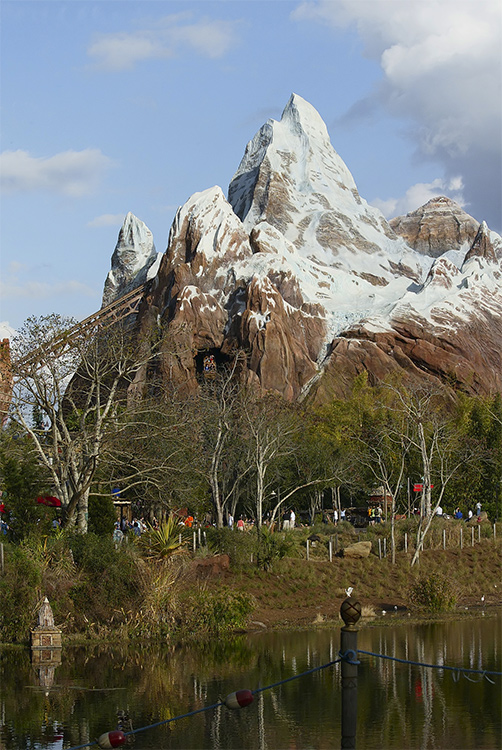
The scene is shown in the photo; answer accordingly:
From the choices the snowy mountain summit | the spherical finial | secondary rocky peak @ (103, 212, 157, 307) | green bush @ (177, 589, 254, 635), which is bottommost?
green bush @ (177, 589, 254, 635)

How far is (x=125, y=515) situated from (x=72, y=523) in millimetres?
25132

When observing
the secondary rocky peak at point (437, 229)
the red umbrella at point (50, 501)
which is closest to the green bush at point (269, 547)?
the red umbrella at point (50, 501)

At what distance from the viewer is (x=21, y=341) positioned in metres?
25.7

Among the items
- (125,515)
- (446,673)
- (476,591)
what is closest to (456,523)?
(476,591)

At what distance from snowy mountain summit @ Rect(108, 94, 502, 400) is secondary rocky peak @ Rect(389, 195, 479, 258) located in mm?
27341

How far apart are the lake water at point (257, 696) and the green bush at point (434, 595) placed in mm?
4196

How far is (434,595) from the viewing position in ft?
83.7

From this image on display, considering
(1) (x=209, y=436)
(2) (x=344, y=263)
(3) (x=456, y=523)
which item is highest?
(2) (x=344, y=263)

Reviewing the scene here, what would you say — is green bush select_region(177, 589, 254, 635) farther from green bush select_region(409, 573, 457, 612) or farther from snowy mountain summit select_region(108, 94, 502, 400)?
snowy mountain summit select_region(108, 94, 502, 400)

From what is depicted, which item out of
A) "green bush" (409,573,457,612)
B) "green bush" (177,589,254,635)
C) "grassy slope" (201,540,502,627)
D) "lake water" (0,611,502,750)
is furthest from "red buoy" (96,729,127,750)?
"green bush" (409,573,457,612)

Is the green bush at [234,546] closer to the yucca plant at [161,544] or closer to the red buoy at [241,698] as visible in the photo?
the yucca plant at [161,544]

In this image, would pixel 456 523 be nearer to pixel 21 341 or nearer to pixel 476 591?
pixel 476 591

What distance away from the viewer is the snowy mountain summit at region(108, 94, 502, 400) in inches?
3231

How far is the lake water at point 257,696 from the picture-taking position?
11820mm
